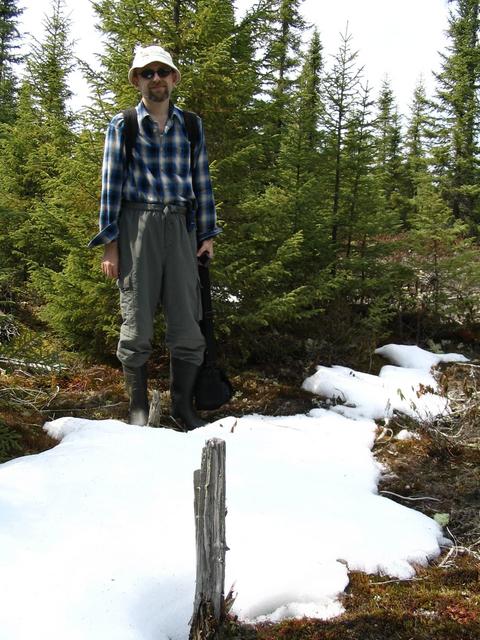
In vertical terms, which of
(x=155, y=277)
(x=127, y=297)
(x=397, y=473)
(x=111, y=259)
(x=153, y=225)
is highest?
(x=153, y=225)

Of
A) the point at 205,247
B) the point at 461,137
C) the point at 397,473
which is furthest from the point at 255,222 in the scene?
the point at 461,137

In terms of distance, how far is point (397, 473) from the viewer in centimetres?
394

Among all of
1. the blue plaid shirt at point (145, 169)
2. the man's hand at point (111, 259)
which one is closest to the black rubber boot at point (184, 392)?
the man's hand at point (111, 259)

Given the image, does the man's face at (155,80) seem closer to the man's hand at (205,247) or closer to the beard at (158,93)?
the beard at (158,93)

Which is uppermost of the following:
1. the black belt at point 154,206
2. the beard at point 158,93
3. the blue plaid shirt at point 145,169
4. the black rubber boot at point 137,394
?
the beard at point 158,93

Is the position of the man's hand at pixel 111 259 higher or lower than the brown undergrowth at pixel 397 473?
higher

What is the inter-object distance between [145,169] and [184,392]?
1839 mm

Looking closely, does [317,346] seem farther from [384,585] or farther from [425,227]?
[384,585]

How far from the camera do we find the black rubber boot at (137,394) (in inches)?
167

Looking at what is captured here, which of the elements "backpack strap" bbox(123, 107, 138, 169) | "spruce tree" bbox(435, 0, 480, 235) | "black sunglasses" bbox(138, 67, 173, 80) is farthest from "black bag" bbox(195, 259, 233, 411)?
"spruce tree" bbox(435, 0, 480, 235)

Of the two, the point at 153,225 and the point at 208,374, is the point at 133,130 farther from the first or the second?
the point at 208,374

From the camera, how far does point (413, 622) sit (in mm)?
2320

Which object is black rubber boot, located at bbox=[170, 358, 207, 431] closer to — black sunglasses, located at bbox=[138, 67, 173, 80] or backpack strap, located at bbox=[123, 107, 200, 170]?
backpack strap, located at bbox=[123, 107, 200, 170]

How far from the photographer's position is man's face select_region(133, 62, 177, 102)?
12.3ft
